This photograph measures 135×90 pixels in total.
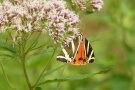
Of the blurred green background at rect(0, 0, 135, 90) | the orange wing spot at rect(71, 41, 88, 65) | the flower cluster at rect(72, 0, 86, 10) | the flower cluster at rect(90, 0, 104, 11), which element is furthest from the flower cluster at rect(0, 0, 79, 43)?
the blurred green background at rect(0, 0, 135, 90)

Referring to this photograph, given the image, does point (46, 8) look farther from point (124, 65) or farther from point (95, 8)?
point (124, 65)

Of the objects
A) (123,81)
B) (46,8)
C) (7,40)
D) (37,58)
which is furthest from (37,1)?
(123,81)

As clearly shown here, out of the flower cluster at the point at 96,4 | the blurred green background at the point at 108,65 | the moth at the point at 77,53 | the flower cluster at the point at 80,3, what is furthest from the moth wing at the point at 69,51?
the blurred green background at the point at 108,65

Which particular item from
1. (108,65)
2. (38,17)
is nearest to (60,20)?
(38,17)

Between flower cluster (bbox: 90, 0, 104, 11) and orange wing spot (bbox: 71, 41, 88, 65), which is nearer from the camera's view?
orange wing spot (bbox: 71, 41, 88, 65)

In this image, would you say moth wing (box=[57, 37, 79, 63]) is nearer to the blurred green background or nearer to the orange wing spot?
the orange wing spot

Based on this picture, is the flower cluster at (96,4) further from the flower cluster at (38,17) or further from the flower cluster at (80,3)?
the flower cluster at (38,17)

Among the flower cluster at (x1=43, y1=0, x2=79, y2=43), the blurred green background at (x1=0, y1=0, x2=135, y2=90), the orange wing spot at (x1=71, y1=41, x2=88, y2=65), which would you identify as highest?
the flower cluster at (x1=43, y1=0, x2=79, y2=43)
